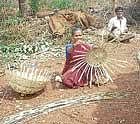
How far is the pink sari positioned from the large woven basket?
0.55 m

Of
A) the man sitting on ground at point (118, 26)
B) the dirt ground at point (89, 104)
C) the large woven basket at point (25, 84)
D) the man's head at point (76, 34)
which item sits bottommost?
the dirt ground at point (89, 104)

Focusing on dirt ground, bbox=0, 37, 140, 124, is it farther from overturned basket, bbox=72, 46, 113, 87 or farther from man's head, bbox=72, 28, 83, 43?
man's head, bbox=72, 28, 83, 43

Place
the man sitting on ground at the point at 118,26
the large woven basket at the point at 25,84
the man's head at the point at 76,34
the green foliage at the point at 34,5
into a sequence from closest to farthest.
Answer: the large woven basket at the point at 25,84 < the man's head at the point at 76,34 < the man sitting on ground at the point at 118,26 < the green foliage at the point at 34,5

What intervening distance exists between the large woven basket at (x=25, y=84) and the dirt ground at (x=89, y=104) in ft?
0.46

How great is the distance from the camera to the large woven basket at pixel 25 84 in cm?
566

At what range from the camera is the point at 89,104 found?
5.43 meters

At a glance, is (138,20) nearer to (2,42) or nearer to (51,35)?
(51,35)

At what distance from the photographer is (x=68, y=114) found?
5.11 m

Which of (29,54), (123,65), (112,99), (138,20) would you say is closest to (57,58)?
(29,54)

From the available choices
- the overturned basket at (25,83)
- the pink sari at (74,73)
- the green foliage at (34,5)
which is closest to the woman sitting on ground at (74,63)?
the pink sari at (74,73)

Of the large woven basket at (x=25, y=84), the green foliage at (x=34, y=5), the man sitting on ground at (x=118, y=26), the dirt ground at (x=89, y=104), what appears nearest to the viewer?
the dirt ground at (x=89, y=104)

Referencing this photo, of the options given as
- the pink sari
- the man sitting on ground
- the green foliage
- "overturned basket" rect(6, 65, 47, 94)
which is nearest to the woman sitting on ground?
the pink sari

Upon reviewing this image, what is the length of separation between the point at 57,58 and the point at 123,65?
1.56 meters

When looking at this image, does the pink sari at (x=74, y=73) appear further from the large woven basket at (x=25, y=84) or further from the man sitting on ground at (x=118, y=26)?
the man sitting on ground at (x=118, y=26)
